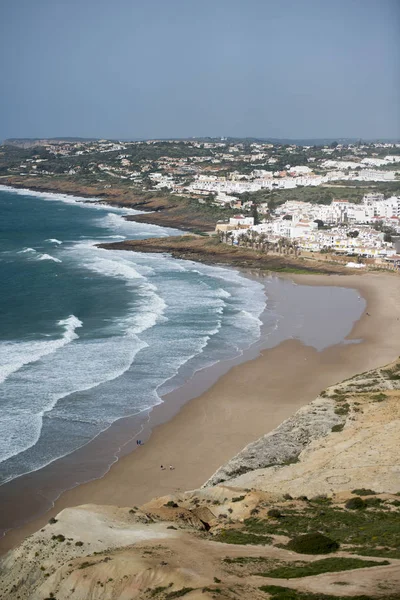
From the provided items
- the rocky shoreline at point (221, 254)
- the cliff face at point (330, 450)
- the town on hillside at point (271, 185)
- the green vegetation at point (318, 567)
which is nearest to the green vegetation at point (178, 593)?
the green vegetation at point (318, 567)

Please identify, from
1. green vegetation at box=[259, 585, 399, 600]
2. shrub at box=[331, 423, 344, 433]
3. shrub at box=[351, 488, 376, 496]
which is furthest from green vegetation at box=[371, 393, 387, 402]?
green vegetation at box=[259, 585, 399, 600]

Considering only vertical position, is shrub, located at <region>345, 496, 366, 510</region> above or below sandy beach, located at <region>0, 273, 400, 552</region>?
above

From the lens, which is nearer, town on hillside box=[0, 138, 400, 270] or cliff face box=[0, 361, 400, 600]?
cliff face box=[0, 361, 400, 600]

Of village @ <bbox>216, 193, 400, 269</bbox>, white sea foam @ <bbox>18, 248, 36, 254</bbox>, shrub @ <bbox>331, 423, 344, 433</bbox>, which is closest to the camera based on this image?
shrub @ <bbox>331, 423, 344, 433</bbox>

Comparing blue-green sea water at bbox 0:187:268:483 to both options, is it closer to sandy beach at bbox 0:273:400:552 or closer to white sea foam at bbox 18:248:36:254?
white sea foam at bbox 18:248:36:254

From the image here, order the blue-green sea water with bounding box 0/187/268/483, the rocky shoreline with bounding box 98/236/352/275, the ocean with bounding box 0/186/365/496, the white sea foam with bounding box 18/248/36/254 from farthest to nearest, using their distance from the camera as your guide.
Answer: the white sea foam with bounding box 18/248/36/254, the rocky shoreline with bounding box 98/236/352/275, the ocean with bounding box 0/186/365/496, the blue-green sea water with bounding box 0/187/268/483

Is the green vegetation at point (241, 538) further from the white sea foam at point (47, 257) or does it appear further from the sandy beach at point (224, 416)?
the white sea foam at point (47, 257)

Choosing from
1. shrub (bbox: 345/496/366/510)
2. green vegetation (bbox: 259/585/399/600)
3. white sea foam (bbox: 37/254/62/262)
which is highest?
white sea foam (bbox: 37/254/62/262)
